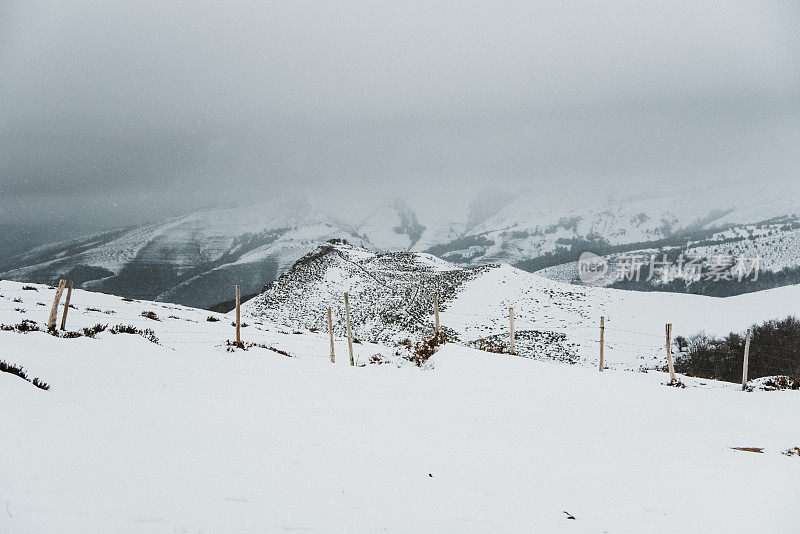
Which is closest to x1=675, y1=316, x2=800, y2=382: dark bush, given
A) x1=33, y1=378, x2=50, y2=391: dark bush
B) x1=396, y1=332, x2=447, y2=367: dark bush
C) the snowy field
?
the snowy field

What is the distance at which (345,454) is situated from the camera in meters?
5.67

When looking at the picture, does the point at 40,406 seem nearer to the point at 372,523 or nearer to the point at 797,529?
the point at 372,523

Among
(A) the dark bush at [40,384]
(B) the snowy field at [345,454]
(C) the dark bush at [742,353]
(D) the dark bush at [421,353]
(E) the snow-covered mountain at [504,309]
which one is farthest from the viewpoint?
(E) the snow-covered mountain at [504,309]

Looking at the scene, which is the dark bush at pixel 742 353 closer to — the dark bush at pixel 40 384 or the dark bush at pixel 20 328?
the dark bush at pixel 40 384

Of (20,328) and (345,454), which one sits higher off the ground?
(20,328)

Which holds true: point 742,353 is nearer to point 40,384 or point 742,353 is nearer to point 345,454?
point 345,454

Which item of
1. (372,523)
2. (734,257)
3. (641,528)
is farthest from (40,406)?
(734,257)

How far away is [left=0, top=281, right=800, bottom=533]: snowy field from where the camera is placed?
12.6 feet

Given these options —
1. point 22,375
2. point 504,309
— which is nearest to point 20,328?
point 22,375

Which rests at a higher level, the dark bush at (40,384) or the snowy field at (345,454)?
the dark bush at (40,384)

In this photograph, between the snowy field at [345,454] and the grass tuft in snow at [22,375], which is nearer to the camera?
the snowy field at [345,454]

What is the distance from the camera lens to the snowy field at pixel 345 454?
3848 millimetres

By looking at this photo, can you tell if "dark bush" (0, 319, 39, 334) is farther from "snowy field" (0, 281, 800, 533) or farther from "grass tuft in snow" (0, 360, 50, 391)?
"grass tuft in snow" (0, 360, 50, 391)

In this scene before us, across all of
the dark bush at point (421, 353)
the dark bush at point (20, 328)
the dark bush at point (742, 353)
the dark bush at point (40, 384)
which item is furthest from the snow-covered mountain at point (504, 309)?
the dark bush at point (40, 384)
